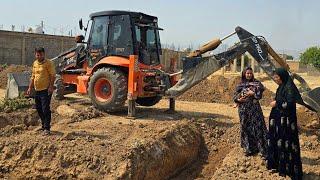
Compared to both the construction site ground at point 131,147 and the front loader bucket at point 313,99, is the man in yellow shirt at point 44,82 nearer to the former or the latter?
the construction site ground at point 131,147

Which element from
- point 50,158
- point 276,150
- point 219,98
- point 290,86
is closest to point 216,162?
point 276,150

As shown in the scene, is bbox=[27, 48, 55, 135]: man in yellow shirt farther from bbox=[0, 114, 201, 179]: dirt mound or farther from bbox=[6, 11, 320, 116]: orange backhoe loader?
bbox=[6, 11, 320, 116]: orange backhoe loader

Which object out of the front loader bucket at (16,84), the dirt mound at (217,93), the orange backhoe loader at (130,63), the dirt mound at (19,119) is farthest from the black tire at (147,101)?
the dirt mound at (217,93)

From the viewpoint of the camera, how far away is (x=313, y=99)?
26.3 feet

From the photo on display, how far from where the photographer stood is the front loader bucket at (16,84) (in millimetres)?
12141

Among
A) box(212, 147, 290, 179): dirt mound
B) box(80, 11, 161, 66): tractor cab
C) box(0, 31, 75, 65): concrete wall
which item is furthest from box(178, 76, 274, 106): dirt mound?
box(0, 31, 75, 65): concrete wall

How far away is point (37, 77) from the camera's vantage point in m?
7.73

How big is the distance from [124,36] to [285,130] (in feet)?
17.3

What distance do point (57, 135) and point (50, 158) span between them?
2.86 ft

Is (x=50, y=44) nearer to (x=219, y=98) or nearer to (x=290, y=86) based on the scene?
(x=219, y=98)

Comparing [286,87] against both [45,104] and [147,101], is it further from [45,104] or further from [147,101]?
[147,101]

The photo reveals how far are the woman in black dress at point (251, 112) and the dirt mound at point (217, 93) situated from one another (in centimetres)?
765

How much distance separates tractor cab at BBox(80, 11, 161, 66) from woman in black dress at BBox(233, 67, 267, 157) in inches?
160

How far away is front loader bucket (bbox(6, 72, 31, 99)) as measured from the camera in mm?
12141
